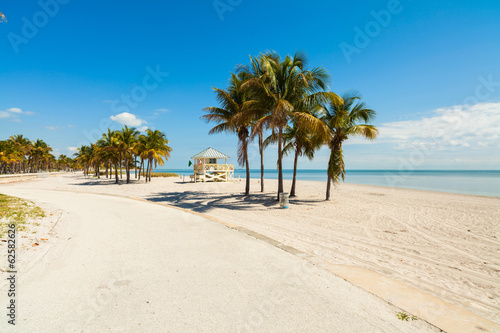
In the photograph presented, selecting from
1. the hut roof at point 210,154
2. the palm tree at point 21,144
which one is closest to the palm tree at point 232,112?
the hut roof at point 210,154

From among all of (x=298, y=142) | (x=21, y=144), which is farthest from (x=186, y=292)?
(x=21, y=144)

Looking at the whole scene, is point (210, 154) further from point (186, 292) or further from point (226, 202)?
point (186, 292)

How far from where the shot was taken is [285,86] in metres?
14.0

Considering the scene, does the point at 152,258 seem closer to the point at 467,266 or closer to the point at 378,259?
the point at 378,259

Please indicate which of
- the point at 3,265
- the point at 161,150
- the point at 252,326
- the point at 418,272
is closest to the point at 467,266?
the point at 418,272

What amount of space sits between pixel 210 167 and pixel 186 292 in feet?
99.3

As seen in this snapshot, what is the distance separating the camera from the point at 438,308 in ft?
10.2

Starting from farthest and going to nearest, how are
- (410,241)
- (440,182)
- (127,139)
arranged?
(440,182), (127,139), (410,241)

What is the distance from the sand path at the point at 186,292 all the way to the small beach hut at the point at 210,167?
87.0ft

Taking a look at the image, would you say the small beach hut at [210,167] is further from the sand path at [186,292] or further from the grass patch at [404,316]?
the grass patch at [404,316]

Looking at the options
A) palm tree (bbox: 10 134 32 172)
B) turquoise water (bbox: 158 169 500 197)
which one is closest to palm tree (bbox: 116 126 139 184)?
turquoise water (bbox: 158 169 500 197)

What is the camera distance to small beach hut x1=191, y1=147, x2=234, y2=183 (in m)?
32.2

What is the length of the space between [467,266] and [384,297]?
11.5 feet

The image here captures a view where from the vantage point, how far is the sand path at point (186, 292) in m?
2.72
